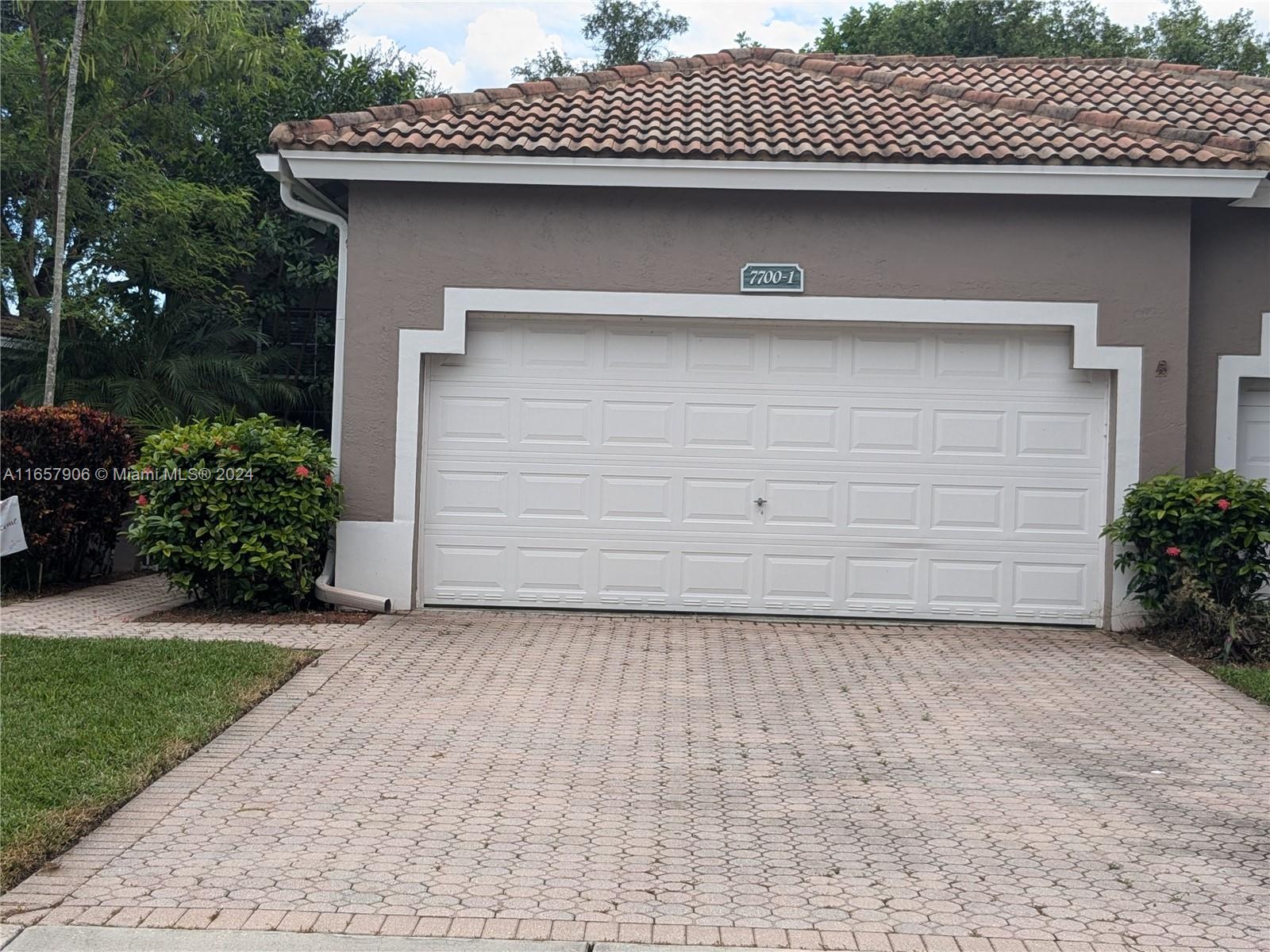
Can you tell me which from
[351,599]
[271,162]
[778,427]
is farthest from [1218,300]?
[271,162]

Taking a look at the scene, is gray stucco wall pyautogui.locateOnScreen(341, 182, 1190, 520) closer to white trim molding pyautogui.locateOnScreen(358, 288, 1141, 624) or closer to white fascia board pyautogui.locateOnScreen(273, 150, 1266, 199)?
white trim molding pyautogui.locateOnScreen(358, 288, 1141, 624)

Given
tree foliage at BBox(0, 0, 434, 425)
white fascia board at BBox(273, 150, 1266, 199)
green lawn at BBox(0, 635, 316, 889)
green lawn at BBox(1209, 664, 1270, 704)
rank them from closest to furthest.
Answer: green lawn at BBox(0, 635, 316, 889)
green lawn at BBox(1209, 664, 1270, 704)
white fascia board at BBox(273, 150, 1266, 199)
tree foliage at BBox(0, 0, 434, 425)

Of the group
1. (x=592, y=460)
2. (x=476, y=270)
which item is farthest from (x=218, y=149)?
(x=592, y=460)

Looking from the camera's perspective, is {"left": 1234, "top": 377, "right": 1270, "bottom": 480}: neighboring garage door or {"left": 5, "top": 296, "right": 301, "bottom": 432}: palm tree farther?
{"left": 5, "top": 296, "right": 301, "bottom": 432}: palm tree

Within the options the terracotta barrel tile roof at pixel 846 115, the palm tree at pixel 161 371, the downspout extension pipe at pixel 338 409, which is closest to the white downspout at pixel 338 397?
the downspout extension pipe at pixel 338 409

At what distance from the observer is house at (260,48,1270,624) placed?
401 inches

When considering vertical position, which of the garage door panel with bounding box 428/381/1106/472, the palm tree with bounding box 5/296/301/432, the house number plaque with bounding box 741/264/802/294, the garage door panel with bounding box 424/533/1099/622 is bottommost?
the garage door panel with bounding box 424/533/1099/622

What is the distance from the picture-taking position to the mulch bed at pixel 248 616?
9727 millimetres

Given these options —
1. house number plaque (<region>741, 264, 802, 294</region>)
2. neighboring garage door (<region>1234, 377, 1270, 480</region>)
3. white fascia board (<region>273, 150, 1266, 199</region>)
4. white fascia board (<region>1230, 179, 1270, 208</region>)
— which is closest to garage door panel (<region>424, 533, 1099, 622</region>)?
neighboring garage door (<region>1234, 377, 1270, 480</region>)

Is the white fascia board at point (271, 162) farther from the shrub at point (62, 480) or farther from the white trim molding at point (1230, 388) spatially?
the white trim molding at point (1230, 388)

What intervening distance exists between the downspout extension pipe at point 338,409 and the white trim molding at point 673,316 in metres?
0.13

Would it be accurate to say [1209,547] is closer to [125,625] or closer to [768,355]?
[768,355]

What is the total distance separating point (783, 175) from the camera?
32.7 feet

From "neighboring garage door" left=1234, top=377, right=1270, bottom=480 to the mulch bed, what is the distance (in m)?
7.35
